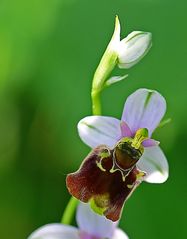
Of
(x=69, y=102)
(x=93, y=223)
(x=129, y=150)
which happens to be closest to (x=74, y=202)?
(x=93, y=223)

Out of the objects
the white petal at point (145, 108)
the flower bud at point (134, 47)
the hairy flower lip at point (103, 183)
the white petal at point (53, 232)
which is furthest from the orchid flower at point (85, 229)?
the flower bud at point (134, 47)

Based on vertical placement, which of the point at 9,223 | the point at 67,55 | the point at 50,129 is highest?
the point at 67,55

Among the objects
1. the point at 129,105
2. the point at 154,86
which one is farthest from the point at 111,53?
the point at 154,86

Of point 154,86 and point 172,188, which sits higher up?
point 154,86

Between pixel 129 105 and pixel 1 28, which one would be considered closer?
pixel 129 105

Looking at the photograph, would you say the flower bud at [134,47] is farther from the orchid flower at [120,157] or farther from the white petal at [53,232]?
the white petal at [53,232]

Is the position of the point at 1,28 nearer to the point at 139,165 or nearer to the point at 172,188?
the point at 172,188

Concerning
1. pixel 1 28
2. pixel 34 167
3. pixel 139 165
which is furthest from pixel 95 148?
pixel 1 28

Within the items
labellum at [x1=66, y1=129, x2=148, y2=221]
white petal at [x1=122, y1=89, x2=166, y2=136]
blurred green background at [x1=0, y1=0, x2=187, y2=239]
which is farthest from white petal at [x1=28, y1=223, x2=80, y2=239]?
blurred green background at [x1=0, y1=0, x2=187, y2=239]

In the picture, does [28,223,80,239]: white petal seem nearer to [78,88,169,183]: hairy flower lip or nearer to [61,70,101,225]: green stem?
[61,70,101,225]: green stem
